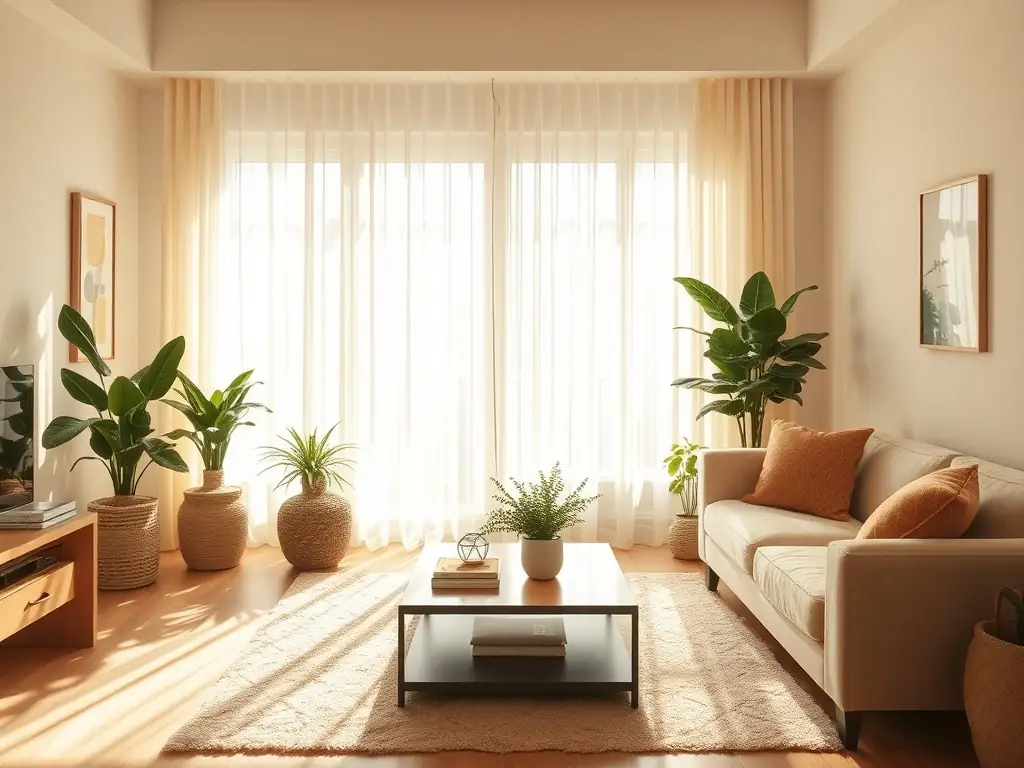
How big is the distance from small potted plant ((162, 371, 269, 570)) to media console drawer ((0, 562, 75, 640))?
121 cm

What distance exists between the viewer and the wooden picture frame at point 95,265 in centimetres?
488

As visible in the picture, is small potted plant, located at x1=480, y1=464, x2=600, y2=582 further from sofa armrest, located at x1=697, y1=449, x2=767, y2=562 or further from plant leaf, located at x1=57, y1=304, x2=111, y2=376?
plant leaf, located at x1=57, y1=304, x2=111, y2=376

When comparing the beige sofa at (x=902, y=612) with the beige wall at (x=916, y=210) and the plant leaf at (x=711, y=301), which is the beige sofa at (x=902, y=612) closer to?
the beige wall at (x=916, y=210)

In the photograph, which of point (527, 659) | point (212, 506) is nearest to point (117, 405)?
point (212, 506)

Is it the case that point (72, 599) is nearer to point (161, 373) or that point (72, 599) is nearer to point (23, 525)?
point (23, 525)

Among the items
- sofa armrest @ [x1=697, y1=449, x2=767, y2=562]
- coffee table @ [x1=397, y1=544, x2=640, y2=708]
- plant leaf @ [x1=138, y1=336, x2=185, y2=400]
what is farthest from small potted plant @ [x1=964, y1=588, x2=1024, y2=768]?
plant leaf @ [x1=138, y1=336, x2=185, y2=400]

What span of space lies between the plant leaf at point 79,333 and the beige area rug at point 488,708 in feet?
5.35

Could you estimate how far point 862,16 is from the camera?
447 centimetres

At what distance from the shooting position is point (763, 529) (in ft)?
12.7

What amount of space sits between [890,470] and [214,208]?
12.8ft

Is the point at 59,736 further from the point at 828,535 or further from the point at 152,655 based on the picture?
the point at 828,535

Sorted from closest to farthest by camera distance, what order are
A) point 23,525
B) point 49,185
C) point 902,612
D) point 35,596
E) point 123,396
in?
point 902,612
point 35,596
point 23,525
point 123,396
point 49,185

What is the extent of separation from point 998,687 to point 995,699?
0.04m

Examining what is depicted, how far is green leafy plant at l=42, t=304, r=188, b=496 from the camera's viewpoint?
4.55 meters
